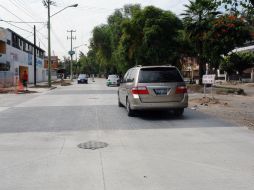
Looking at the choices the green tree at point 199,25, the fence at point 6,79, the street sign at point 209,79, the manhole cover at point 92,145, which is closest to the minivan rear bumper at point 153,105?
the manhole cover at point 92,145

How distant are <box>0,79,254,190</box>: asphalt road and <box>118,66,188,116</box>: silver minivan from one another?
627mm

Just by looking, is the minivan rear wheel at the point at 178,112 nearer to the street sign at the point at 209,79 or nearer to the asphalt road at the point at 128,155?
the asphalt road at the point at 128,155

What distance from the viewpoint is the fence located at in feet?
132

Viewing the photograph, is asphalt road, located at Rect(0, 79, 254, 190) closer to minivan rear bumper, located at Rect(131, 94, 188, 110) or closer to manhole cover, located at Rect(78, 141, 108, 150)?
manhole cover, located at Rect(78, 141, 108, 150)

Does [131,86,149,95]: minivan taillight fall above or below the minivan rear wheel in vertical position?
above

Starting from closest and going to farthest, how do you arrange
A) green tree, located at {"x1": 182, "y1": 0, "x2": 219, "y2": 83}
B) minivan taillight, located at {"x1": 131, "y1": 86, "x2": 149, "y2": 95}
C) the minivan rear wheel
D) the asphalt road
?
1. the asphalt road
2. minivan taillight, located at {"x1": 131, "y1": 86, "x2": 149, "y2": 95}
3. the minivan rear wheel
4. green tree, located at {"x1": 182, "y1": 0, "x2": 219, "y2": 83}

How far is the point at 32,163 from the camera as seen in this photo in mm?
6996

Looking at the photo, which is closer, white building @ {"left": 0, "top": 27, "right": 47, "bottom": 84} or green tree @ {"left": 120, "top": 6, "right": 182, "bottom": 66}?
green tree @ {"left": 120, "top": 6, "right": 182, "bottom": 66}

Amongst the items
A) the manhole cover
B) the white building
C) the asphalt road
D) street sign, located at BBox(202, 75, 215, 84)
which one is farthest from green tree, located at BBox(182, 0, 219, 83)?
the manhole cover

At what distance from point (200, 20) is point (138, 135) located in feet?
84.5

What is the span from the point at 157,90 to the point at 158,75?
0.61m

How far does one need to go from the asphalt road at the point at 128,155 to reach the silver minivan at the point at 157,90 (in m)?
0.63

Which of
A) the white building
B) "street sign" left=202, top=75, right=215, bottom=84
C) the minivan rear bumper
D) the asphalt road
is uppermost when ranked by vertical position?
the white building

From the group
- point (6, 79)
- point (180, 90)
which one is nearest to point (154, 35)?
point (6, 79)
